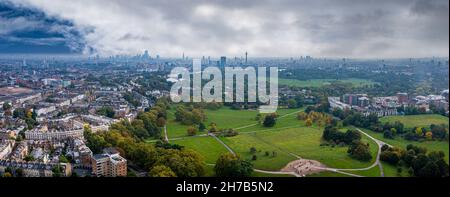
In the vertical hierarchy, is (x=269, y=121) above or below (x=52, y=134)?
above

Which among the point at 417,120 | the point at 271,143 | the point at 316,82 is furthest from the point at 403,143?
the point at 316,82

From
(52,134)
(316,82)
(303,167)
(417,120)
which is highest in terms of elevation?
(316,82)

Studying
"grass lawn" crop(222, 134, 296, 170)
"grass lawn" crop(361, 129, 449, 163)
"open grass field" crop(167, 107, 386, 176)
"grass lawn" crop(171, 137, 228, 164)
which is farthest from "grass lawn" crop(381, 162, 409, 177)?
"grass lawn" crop(171, 137, 228, 164)

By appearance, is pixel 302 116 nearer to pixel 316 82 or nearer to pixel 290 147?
pixel 290 147

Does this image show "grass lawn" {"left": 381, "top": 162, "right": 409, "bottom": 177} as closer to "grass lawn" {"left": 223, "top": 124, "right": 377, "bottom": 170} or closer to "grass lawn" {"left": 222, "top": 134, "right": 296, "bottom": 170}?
"grass lawn" {"left": 223, "top": 124, "right": 377, "bottom": 170}

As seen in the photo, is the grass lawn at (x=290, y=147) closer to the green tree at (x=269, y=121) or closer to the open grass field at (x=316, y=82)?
the green tree at (x=269, y=121)
